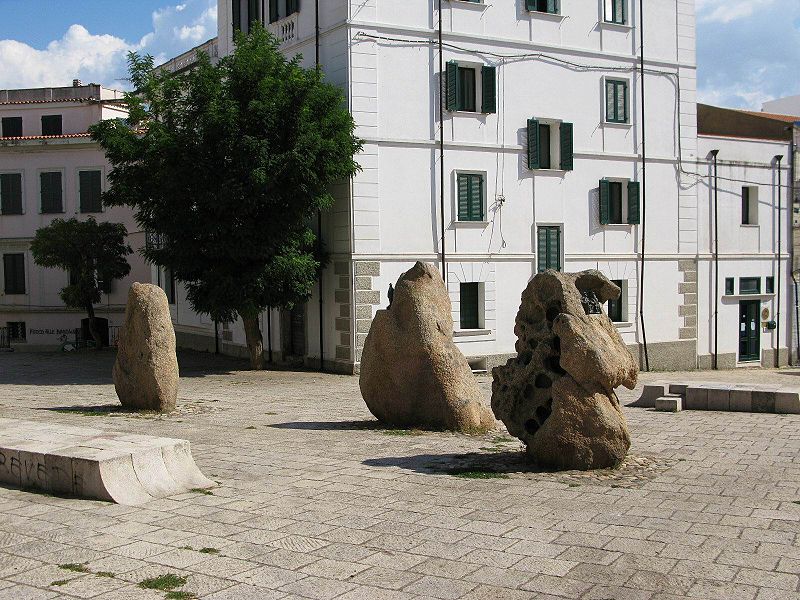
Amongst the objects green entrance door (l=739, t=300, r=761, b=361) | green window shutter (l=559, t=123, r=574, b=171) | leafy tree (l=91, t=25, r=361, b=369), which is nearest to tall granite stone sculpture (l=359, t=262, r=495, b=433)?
leafy tree (l=91, t=25, r=361, b=369)

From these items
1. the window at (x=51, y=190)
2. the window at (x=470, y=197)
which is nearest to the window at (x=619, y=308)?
the window at (x=470, y=197)

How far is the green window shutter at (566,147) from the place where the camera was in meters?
27.2

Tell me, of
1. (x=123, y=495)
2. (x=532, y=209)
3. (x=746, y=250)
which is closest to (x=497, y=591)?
(x=123, y=495)

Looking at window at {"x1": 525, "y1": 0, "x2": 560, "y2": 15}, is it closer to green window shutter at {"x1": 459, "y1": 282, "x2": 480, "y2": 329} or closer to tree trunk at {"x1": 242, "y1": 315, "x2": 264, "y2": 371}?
green window shutter at {"x1": 459, "y1": 282, "x2": 480, "y2": 329}

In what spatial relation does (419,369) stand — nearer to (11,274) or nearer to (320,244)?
(320,244)

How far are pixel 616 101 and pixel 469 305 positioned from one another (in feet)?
26.9

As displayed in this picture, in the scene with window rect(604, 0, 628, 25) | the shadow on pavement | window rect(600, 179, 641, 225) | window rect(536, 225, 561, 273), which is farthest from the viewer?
window rect(600, 179, 641, 225)

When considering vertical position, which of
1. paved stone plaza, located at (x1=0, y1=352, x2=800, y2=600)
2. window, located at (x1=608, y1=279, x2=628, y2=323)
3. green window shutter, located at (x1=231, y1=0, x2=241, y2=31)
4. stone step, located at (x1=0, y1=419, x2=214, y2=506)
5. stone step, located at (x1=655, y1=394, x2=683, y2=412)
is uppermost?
green window shutter, located at (x1=231, y1=0, x2=241, y2=31)

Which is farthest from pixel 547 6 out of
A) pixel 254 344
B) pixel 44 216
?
pixel 44 216

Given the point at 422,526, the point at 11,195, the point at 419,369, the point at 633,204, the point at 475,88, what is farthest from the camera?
the point at 11,195

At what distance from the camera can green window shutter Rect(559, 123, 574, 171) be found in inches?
1069

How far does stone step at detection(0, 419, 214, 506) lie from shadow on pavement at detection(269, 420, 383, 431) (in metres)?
4.41

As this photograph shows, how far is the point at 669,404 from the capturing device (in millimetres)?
17422

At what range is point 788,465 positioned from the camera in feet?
37.2
